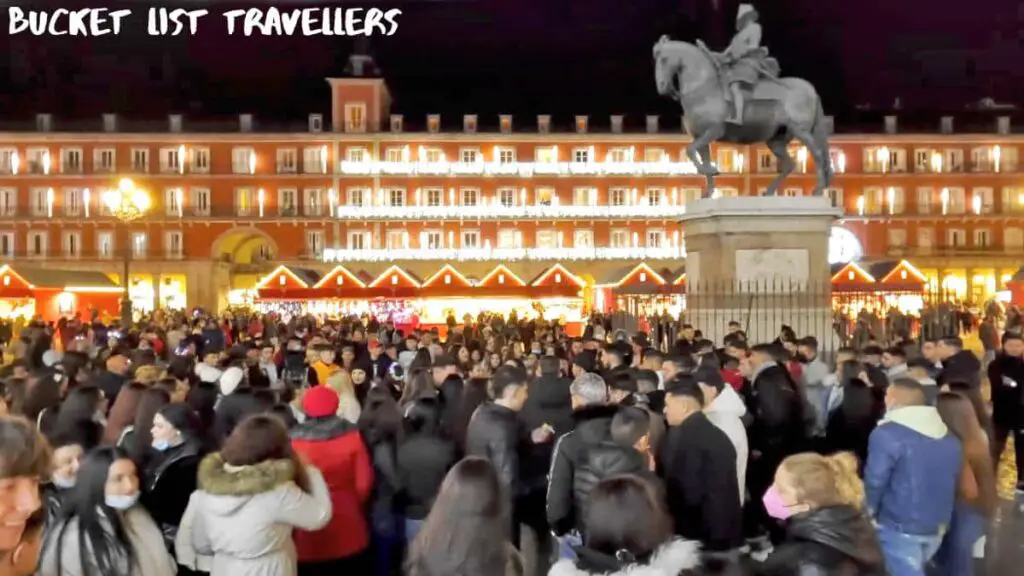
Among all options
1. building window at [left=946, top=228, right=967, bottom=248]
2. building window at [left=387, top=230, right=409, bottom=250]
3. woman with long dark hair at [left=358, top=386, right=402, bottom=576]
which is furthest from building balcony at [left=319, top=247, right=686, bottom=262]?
woman with long dark hair at [left=358, top=386, right=402, bottom=576]

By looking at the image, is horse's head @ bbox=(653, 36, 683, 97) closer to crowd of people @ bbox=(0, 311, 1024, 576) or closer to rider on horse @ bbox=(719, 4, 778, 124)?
rider on horse @ bbox=(719, 4, 778, 124)

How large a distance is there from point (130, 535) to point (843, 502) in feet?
9.08

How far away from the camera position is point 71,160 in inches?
2356

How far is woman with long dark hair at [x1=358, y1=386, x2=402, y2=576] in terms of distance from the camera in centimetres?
659

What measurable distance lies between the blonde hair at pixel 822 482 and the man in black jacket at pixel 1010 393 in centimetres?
660

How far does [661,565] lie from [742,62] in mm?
14853

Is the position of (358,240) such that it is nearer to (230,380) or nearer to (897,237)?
(897,237)

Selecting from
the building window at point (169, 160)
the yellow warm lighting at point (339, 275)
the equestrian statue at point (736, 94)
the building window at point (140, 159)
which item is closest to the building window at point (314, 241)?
the building window at point (169, 160)

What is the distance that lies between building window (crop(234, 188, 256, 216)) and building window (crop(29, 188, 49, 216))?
1025 centimetres

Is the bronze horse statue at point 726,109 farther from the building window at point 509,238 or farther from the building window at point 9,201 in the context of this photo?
the building window at point 9,201

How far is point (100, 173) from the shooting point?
59656mm

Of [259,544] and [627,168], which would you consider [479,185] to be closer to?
[627,168]

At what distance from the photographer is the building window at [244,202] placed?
60.4 meters

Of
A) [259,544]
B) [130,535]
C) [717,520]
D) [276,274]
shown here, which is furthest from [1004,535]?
[276,274]
